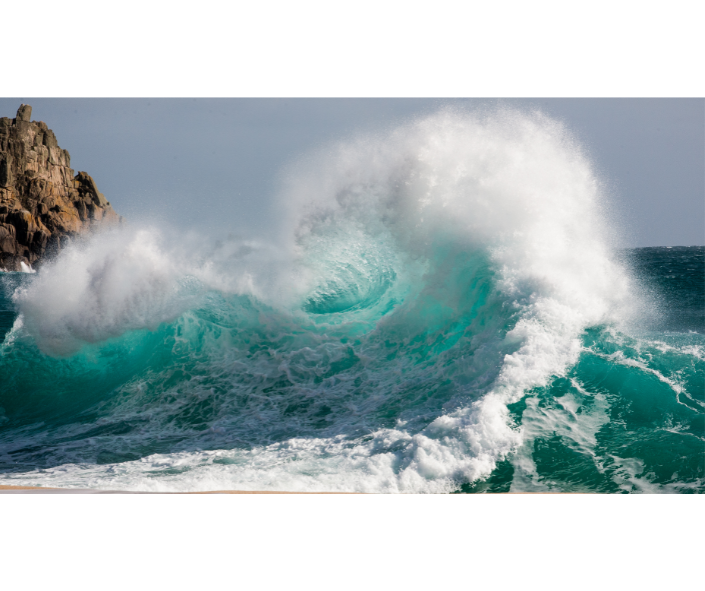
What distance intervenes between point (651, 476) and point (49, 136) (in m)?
43.7

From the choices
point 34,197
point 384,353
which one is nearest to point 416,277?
point 384,353

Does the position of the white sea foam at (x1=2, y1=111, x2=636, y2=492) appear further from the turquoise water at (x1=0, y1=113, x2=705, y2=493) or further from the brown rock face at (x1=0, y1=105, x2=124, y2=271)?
the brown rock face at (x1=0, y1=105, x2=124, y2=271)

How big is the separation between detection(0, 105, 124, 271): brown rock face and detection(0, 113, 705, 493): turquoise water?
31696 millimetres

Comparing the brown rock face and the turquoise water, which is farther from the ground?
the brown rock face

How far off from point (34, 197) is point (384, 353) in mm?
38094

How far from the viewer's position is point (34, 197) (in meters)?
34.8

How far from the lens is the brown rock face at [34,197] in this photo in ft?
107

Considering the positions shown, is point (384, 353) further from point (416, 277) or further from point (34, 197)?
point (34, 197)

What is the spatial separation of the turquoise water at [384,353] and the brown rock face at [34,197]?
31.7 m

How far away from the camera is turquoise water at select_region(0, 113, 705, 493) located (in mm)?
3504

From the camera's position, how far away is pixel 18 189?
34312mm

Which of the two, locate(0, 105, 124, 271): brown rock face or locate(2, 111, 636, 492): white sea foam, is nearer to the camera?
locate(2, 111, 636, 492): white sea foam

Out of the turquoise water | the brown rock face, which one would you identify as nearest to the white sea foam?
the turquoise water
